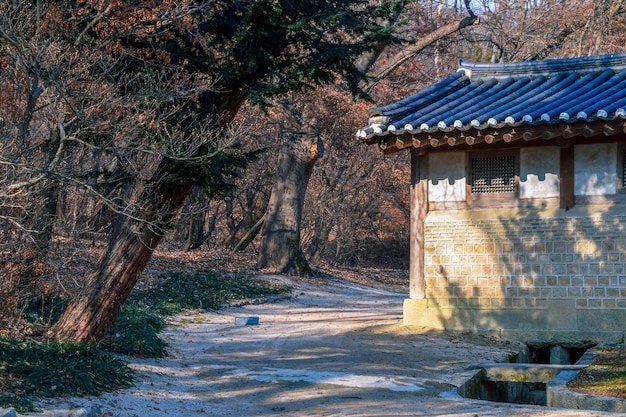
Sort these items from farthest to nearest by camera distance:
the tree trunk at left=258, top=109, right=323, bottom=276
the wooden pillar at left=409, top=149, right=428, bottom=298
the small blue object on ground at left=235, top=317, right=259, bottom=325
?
the tree trunk at left=258, top=109, right=323, bottom=276
the small blue object on ground at left=235, top=317, right=259, bottom=325
the wooden pillar at left=409, top=149, right=428, bottom=298

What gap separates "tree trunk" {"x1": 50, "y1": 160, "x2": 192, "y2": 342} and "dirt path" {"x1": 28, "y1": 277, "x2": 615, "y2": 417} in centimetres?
75

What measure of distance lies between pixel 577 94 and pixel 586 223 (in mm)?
2039

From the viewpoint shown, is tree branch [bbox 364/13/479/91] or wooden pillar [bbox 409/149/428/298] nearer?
wooden pillar [bbox 409/149/428/298]

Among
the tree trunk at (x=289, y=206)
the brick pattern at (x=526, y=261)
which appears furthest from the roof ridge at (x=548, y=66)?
the tree trunk at (x=289, y=206)

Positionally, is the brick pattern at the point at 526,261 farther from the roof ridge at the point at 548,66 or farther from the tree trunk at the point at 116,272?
the tree trunk at the point at 116,272

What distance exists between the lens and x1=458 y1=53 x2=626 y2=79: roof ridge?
13.5m

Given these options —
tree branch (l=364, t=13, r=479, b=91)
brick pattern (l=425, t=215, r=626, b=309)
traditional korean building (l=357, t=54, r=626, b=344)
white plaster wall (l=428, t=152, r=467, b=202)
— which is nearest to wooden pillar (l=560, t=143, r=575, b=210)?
traditional korean building (l=357, t=54, r=626, b=344)

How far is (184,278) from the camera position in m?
18.2

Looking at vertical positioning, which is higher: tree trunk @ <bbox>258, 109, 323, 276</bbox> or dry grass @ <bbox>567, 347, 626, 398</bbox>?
tree trunk @ <bbox>258, 109, 323, 276</bbox>

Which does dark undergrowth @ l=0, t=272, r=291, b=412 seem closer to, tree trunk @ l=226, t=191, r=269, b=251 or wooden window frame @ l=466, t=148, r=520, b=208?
wooden window frame @ l=466, t=148, r=520, b=208

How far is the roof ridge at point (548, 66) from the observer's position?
44.3ft

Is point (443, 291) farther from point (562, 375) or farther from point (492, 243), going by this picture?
point (562, 375)

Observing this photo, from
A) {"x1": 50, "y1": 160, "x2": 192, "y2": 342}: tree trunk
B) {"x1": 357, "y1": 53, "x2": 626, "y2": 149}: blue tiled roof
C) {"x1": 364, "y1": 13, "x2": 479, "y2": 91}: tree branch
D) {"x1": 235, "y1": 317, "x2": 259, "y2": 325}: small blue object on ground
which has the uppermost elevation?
{"x1": 364, "y1": 13, "x2": 479, "y2": 91}: tree branch

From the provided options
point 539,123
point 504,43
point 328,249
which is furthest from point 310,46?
point 328,249
